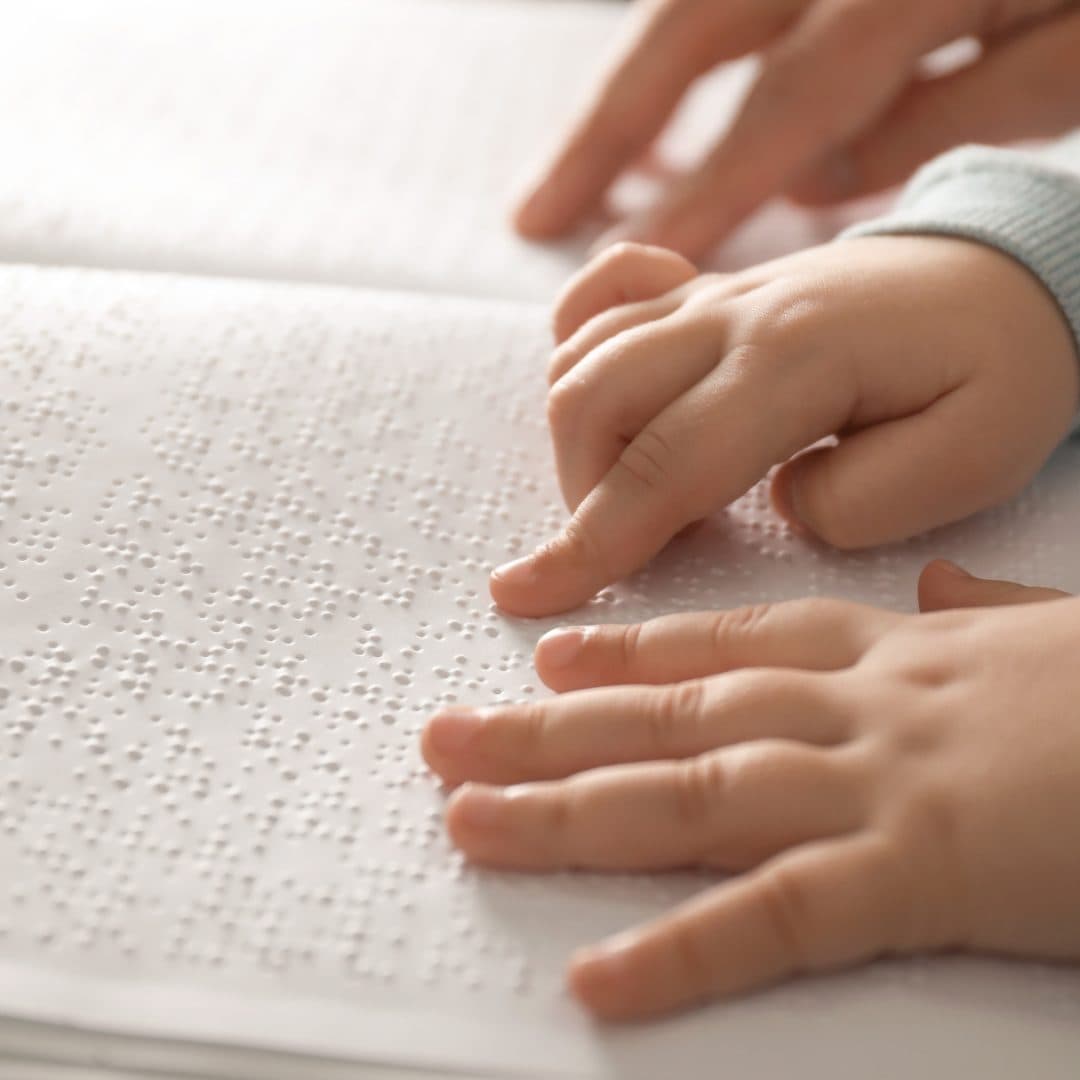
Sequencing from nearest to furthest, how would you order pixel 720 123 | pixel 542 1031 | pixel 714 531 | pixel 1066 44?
pixel 542 1031 → pixel 714 531 → pixel 1066 44 → pixel 720 123

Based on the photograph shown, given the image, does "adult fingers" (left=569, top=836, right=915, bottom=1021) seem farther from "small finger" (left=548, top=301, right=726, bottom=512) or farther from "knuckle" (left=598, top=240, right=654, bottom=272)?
"knuckle" (left=598, top=240, right=654, bottom=272)

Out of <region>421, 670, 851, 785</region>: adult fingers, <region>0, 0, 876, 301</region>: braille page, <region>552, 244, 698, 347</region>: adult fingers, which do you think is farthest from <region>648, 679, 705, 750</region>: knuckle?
<region>0, 0, 876, 301</region>: braille page

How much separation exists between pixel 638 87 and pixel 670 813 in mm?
582

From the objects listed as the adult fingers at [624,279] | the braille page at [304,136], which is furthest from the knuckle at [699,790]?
the braille page at [304,136]

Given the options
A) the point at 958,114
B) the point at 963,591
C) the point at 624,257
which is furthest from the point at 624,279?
the point at 958,114

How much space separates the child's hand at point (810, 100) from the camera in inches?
31.8

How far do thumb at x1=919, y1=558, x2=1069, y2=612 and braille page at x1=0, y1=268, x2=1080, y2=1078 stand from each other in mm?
21

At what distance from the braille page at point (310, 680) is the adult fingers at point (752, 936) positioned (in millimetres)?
12

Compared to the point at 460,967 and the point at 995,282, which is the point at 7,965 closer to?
the point at 460,967

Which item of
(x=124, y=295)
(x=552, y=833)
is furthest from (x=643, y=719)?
(x=124, y=295)

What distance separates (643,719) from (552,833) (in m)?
0.06

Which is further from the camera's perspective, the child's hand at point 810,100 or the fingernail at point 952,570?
the child's hand at point 810,100

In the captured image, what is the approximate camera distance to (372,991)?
42 cm

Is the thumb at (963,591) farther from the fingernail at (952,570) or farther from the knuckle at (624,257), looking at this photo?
the knuckle at (624,257)
